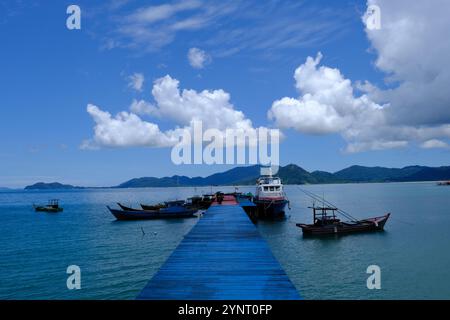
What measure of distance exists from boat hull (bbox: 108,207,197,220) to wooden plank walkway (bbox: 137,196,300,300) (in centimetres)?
4678

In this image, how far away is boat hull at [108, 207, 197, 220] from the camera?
6862cm

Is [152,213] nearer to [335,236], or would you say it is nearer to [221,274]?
[335,236]

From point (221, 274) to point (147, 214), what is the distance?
56790mm

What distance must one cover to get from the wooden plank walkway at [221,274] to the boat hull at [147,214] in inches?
1842

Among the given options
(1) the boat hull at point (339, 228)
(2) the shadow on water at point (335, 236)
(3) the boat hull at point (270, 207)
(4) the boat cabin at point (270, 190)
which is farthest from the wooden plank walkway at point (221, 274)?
(4) the boat cabin at point (270, 190)

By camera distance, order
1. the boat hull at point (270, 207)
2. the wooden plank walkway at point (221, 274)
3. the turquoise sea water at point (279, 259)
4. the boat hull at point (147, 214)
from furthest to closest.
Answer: the boat hull at point (147, 214), the boat hull at point (270, 207), the turquoise sea water at point (279, 259), the wooden plank walkway at point (221, 274)

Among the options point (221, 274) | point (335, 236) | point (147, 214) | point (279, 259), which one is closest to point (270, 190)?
point (335, 236)

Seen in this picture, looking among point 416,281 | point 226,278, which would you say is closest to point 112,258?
point 226,278

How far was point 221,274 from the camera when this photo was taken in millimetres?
15188

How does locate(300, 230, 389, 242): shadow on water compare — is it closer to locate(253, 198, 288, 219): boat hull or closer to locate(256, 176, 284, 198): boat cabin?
locate(253, 198, 288, 219): boat hull

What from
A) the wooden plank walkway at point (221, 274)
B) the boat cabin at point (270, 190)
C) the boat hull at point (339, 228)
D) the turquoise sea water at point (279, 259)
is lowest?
the turquoise sea water at point (279, 259)

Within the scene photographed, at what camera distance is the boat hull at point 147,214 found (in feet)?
225

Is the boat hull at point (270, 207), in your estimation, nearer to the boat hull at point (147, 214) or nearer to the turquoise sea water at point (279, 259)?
the turquoise sea water at point (279, 259)

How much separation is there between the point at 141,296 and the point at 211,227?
1841cm
